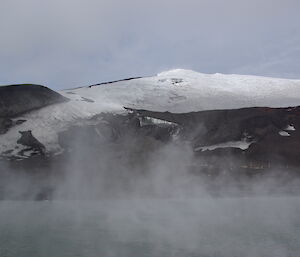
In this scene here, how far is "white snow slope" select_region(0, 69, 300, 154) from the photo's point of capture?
9.11 metres

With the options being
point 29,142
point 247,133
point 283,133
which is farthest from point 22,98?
point 283,133

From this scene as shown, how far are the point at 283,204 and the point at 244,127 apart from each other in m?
3.07

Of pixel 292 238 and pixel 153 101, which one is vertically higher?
pixel 153 101

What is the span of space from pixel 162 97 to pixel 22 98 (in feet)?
14.2

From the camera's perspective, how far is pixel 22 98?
945cm

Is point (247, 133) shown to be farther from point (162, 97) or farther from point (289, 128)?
point (162, 97)

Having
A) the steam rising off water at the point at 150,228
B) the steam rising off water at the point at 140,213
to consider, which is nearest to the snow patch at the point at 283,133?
the steam rising off water at the point at 140,213

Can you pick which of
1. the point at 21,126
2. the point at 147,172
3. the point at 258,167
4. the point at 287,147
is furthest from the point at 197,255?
the point at 287,147

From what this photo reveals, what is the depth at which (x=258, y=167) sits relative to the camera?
1109 centimetres

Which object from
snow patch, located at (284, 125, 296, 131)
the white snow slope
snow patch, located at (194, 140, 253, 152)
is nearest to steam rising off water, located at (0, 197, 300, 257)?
snow patch, located at (194, 140, 253, 152)

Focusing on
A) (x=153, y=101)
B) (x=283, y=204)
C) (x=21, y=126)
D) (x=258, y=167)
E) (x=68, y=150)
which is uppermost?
(x=153, y=101)

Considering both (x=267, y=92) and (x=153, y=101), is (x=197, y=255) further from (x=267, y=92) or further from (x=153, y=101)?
(x=267, y=92)

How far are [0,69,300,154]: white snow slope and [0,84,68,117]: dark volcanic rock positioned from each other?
0.22 metres

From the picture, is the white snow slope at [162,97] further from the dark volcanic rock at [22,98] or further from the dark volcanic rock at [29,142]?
the dark volcanic rock at [22,98]
